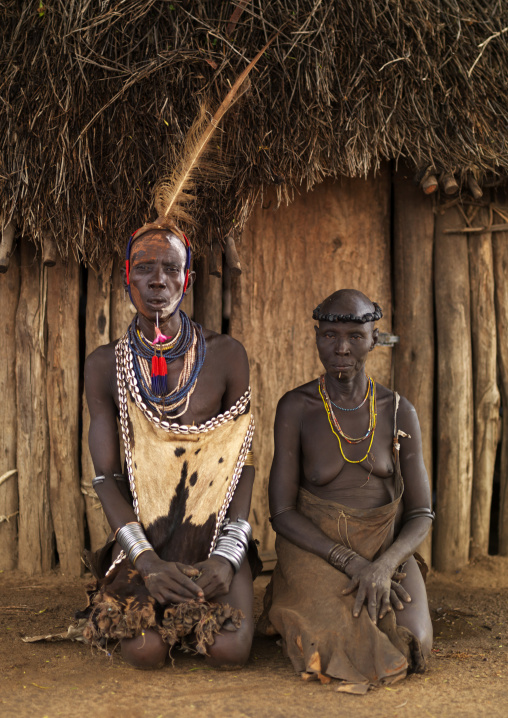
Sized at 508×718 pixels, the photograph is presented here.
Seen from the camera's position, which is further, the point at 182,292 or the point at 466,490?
the point at 466,490

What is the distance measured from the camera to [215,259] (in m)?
4.19

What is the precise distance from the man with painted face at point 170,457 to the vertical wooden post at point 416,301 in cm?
153

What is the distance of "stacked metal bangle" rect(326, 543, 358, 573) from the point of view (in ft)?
10.7

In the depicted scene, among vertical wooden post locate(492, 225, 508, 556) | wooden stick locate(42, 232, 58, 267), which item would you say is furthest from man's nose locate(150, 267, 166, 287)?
vertical wooden post locate(492, 225, 508, 556)

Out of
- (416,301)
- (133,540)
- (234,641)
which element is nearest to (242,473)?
(133,540)

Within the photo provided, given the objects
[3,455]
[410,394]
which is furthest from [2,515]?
[410,394]

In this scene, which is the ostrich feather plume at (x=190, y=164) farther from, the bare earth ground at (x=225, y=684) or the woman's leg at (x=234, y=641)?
the bare earth ground at (x=225, y=684)

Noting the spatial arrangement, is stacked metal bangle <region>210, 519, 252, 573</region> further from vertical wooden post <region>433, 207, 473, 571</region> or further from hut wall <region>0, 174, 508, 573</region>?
vertical wooden post <region>433, 207, 473, 571</region>

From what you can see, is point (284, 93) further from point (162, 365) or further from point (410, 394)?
point (410, 394)

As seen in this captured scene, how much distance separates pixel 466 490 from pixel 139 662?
8.15 ft

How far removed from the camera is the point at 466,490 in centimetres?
465

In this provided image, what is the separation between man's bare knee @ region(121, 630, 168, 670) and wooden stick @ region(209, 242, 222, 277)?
2.03 meters

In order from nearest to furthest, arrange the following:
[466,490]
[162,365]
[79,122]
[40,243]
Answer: [162,365] → [79,122] → [40,243] → [466,490]

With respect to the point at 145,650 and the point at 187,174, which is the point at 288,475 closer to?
the point at 145,650
